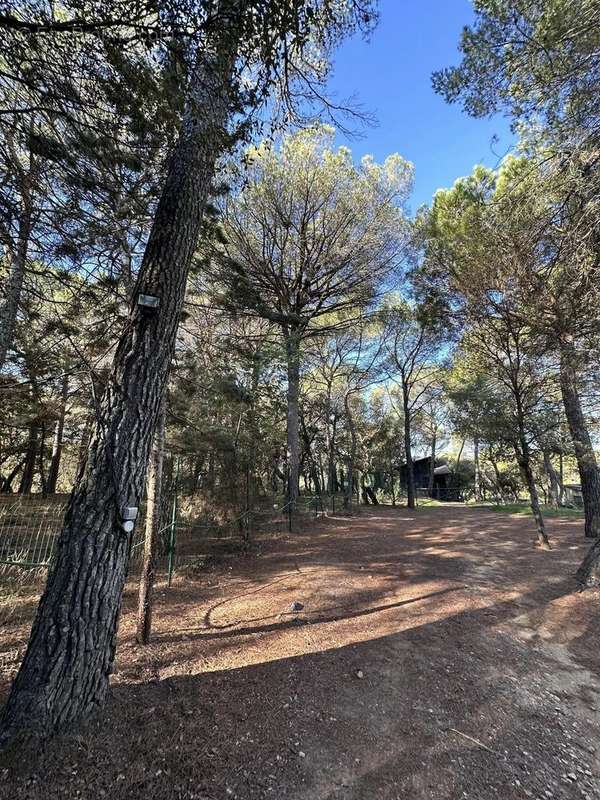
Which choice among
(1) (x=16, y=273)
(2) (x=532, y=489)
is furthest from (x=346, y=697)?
(2) (x=532, y=489)

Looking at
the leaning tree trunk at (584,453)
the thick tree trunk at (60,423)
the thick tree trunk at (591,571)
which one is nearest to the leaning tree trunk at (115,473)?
the thick tree trunk at (60,423)

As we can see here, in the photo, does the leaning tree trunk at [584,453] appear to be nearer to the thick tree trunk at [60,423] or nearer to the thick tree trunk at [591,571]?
the thick tree trunk at [591,571]

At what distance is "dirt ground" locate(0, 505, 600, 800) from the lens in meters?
1.72

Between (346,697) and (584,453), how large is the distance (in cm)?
667

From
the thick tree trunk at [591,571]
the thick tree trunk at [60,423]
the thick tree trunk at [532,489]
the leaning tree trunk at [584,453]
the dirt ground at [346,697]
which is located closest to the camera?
the dirt ground at [346,697]

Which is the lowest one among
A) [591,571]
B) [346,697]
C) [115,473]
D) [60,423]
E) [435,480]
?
[346,697]

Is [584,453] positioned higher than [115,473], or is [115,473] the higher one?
[584,453]

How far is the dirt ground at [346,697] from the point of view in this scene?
172cm

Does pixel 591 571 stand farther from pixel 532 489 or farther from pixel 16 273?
pixel 16 273

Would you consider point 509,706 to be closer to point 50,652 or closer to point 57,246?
point 50,652

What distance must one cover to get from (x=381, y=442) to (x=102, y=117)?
63.8 feet

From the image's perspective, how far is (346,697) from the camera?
2.36 m

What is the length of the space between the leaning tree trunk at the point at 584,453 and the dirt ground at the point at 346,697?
314cm

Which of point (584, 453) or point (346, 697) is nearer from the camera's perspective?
point (346, 697)
